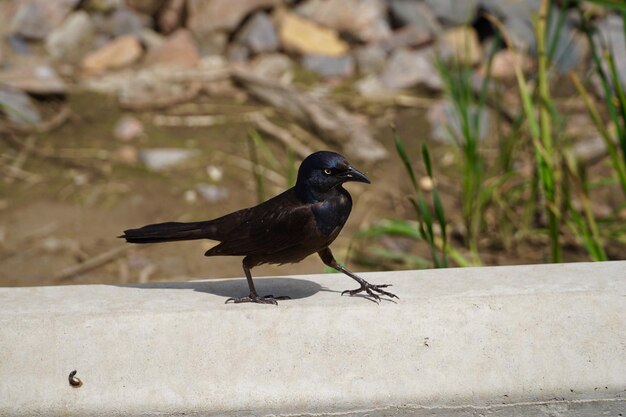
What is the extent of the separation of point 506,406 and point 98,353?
4.55ft

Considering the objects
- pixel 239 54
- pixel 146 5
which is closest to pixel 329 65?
pixel 239 54

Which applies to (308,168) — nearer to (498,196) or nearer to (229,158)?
(498,196)

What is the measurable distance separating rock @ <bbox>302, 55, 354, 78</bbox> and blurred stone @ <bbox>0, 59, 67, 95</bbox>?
2.00 m

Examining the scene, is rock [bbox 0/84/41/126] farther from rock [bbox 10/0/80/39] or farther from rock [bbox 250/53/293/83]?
rock [bbox 250/53/293/83]

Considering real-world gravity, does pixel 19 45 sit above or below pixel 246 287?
above

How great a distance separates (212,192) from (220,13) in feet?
7.60

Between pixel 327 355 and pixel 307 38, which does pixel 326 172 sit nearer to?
pixel 327 355

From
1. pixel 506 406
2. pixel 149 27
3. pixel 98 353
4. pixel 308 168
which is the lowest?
pixel 506 406

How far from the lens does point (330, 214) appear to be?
125 inches

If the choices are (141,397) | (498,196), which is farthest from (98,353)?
(498,196)

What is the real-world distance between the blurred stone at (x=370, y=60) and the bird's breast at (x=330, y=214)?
4347 mm

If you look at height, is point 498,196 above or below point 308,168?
below

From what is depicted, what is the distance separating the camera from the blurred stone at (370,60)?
7410 millimetres

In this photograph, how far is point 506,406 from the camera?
2953mm
